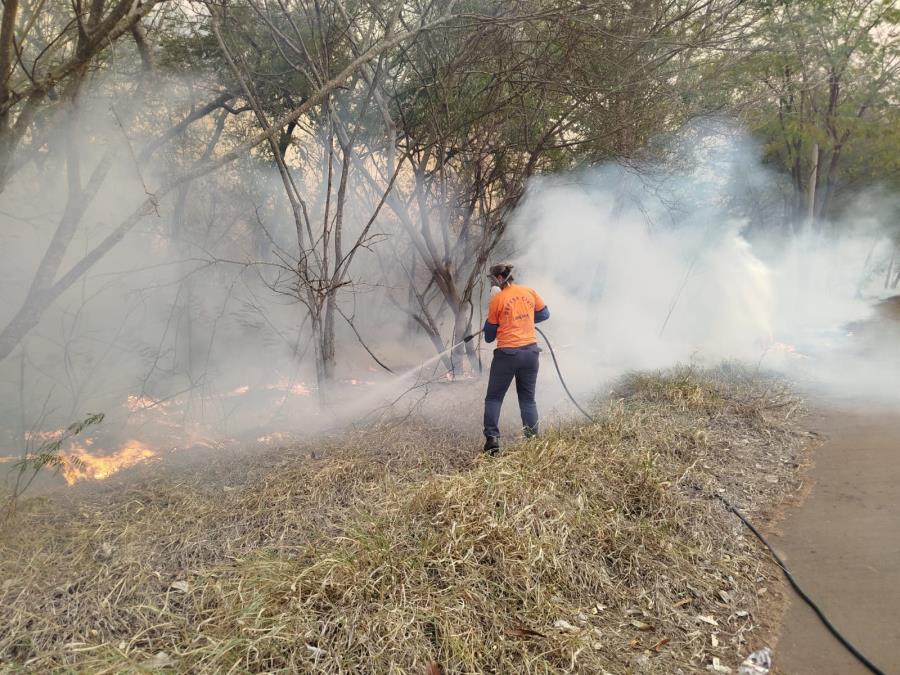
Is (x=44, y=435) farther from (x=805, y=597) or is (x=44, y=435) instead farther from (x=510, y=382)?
(x=805, y=597)

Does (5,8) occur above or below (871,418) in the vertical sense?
above

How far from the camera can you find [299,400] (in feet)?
23.4

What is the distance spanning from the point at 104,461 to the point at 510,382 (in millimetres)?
3958

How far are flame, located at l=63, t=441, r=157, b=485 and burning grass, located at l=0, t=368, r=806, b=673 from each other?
92 cm

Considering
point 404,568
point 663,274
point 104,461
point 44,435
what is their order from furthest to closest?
point 663,274 < point 44,435 < point 104,461 < point 404,568

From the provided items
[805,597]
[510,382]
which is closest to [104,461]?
[510,382]

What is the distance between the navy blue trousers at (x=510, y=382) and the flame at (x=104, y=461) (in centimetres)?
318

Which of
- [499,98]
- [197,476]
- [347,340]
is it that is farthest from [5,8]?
[347,340]

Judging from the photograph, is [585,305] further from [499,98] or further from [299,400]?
[299,400]

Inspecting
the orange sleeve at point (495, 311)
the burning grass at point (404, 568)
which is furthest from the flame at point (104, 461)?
the orange sleeve at point (495, 311)

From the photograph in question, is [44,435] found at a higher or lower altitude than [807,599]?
higher

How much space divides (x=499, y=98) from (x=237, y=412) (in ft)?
17.0

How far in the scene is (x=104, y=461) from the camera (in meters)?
5.60

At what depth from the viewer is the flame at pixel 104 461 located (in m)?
5.16
